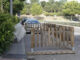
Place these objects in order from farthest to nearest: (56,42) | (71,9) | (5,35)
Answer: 1. (71,9)
2. (56,42)
3. (5,35)

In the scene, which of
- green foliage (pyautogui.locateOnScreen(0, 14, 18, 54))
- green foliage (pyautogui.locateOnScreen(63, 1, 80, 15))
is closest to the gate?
green foliage (pyautogui.locateOnScreen(0, 14, 18, 54))

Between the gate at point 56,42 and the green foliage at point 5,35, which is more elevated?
the green foliage at point 5,35

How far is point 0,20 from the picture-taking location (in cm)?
852

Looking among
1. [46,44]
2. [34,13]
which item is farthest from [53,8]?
[46,44]

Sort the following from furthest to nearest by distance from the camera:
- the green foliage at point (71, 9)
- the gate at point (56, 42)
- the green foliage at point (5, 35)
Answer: the green foliage at point (71, 9), the gate at point (56, 42), the green foliage at point (5, 35)

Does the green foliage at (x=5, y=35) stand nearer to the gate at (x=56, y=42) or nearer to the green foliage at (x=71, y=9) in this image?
the gate at (x=56, y=42)

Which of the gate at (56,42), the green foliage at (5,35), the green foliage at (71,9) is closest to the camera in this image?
the green foliage at (5,35)

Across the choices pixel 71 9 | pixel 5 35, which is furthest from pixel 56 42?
pixel 71 9

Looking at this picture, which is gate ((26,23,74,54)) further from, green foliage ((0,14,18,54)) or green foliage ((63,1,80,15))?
green foliage ((63,1,80,15))

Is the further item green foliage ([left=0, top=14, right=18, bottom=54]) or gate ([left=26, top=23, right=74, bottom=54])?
gate ([left=26, top=23, right=74, bottom=54])

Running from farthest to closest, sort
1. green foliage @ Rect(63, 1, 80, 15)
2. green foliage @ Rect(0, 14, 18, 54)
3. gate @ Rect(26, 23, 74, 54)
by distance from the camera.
A: green foliage @ Rect(63, 1, 80, 15) < gate @ Rect(26, 23, 74, 54) < green foliage @ Rect(0, 14, 18, 54)

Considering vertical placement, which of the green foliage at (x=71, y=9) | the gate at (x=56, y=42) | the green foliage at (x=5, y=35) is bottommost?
the green foliage at (x=71, y=9)

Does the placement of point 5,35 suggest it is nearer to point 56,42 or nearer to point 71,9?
point 56,42

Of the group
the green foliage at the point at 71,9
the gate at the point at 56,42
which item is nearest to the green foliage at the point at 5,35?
the gate at the point at 56,42
